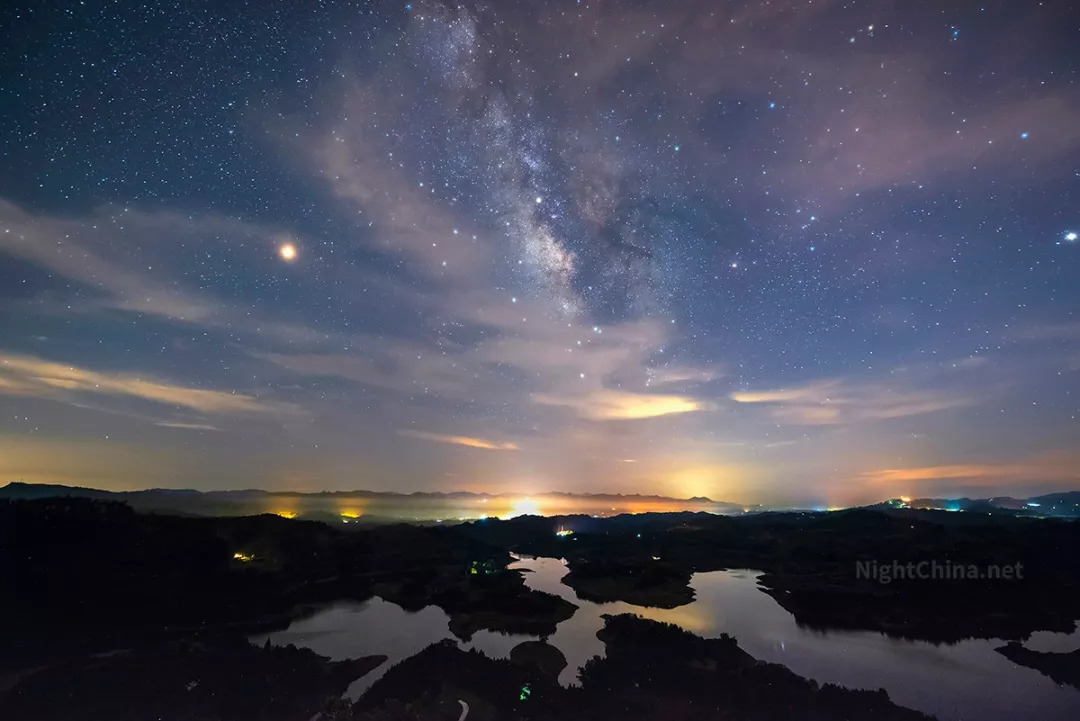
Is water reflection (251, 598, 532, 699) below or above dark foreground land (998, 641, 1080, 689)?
below

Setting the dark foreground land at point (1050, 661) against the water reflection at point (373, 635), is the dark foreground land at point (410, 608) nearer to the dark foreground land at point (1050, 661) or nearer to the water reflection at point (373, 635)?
the dark foreground land at point (1050, 661)

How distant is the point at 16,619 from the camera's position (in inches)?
1294

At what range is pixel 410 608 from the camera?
45875mm

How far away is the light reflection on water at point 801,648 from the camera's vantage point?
79.8ft

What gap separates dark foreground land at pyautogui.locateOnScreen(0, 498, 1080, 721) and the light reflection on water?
1.81 metres

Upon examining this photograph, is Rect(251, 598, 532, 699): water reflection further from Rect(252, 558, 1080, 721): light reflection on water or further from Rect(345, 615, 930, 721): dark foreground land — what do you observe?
Rect(345, 615, 930, 721): dark foreground land

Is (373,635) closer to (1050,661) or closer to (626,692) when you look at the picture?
(626,692)

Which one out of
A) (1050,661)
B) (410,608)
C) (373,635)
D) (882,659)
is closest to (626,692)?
(882,659)

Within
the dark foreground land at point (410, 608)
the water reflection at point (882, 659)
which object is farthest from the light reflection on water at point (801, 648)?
the dark foreground land at point (410, 608)

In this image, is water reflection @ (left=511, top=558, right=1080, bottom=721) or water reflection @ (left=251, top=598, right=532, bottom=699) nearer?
water reflection @ (left=511, top=558, right=1080, bottom=721)

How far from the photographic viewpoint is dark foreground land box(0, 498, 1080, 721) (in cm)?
2316

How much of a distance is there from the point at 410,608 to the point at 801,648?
109 feet

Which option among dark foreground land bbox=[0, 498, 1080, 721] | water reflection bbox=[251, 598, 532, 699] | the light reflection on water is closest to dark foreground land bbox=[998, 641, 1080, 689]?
dark foreground land bbox=[0, 498, 1080, 721]

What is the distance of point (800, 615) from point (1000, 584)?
22138mm
